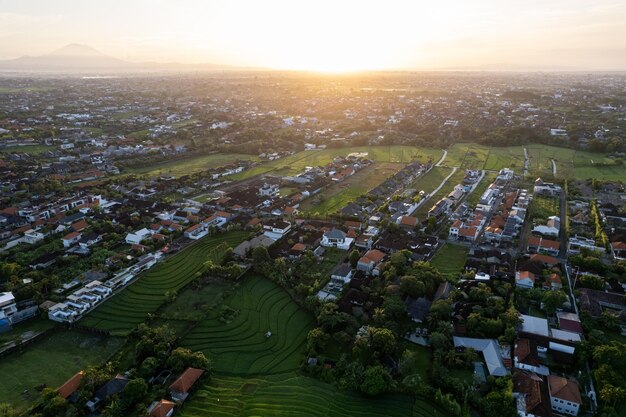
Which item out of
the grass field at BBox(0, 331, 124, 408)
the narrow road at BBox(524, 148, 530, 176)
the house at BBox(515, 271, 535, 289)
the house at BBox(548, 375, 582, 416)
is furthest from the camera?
the narrow road at BBox(524, 148, 530, 176)

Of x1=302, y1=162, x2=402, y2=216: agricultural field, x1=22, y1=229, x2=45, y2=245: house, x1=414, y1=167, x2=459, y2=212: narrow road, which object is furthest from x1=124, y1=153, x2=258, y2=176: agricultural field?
x1=414, y1=167, x2=459, y2=212: narrow road

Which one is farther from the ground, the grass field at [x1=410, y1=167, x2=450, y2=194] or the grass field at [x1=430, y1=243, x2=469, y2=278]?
the grass field at [x1=410, y1=167, x2=450, y2=194]

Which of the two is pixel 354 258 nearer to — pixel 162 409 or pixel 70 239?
pixel 162 409

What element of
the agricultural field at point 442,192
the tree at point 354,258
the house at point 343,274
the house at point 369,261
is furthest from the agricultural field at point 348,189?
the house at point 343,274

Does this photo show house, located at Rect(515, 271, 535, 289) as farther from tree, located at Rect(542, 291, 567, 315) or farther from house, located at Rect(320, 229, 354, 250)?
house, located at Rect(320, 229, 354, 250)

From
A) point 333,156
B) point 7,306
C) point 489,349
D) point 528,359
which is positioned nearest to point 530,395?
point 528,359

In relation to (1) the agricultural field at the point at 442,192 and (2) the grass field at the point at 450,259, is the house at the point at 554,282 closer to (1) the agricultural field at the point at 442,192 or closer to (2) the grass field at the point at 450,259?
(2) the grass field at the point at 450,259
